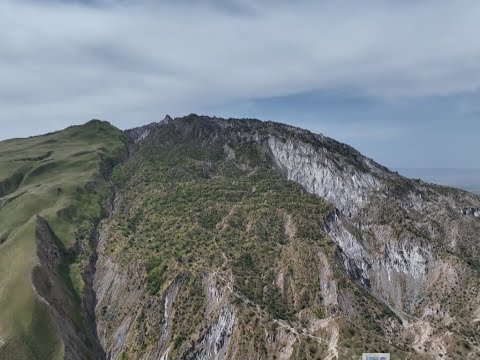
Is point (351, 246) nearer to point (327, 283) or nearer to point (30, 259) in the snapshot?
point (327, 283)

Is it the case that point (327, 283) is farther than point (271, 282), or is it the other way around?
point (271, 282)

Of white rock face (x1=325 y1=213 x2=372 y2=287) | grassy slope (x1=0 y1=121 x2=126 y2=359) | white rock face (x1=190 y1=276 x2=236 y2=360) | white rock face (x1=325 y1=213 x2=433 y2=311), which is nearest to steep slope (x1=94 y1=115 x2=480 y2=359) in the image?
white rock face (x1=190 y1=276 x2=236 y2=360)

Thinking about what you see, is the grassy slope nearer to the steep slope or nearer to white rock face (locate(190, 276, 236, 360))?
the steep slope

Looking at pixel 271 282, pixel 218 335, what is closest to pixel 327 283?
pixel 271 282

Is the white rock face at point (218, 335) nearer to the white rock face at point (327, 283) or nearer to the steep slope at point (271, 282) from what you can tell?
the steep slope at point (271, 282)

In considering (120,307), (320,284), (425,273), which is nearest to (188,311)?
(120,307)

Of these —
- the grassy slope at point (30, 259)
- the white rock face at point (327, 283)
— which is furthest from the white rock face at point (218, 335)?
the grassy slope at point (30, 259)

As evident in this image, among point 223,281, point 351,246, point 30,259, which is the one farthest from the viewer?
point 351,246

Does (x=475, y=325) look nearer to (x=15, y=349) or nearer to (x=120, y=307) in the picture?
(x=120, y=307)

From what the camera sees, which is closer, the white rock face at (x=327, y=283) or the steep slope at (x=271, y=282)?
the steep slope at (x=271, y=282)
